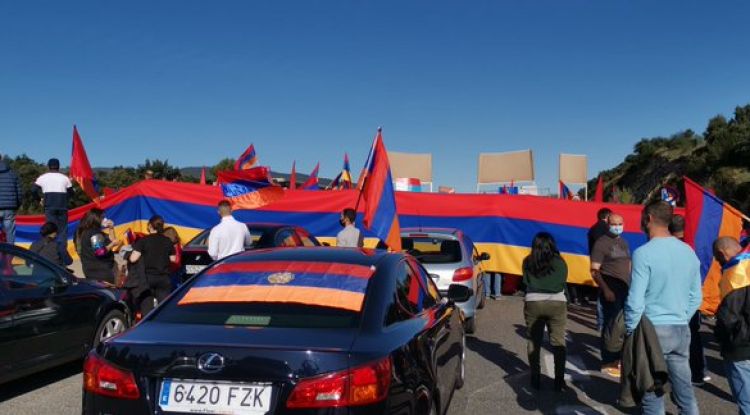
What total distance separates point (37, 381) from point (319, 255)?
4.08 m

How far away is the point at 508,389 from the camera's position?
6195 millimetres

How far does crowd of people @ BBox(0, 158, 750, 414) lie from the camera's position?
4016 mm

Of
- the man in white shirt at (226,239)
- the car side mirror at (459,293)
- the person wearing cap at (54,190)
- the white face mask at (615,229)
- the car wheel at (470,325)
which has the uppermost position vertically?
the person wearing cap at (54,190)

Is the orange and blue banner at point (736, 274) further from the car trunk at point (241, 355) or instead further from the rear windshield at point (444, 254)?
the rear windshield at point (444, 254)

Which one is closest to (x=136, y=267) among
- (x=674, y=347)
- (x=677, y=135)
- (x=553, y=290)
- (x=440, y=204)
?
(x=553, y=290)

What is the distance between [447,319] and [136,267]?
4.59 metres

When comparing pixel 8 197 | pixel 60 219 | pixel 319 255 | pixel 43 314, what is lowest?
pixel 43 314

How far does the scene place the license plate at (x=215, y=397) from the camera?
2.73m

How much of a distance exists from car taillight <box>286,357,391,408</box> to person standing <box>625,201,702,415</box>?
2.09 m

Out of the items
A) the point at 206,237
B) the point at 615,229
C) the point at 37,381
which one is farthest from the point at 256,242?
the point at 615,229

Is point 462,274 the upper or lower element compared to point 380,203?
lower

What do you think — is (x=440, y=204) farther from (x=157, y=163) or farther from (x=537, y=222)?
(x=157, y=163)

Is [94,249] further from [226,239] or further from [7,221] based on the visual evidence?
[7,221]

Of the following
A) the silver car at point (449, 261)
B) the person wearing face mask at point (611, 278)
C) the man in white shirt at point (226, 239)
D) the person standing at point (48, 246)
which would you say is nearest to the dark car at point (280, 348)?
the person wearing face mask at point (611, 278)
